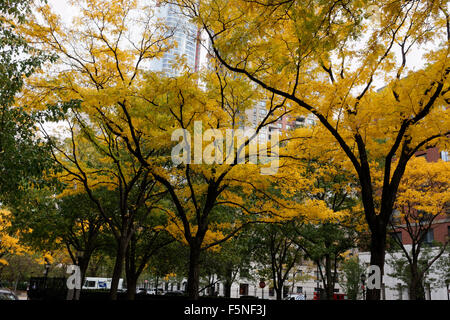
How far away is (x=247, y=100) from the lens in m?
12.1

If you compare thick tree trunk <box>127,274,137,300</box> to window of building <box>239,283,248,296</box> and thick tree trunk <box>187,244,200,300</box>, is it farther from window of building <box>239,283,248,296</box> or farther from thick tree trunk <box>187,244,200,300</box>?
window of building <box>239,283,248,296</box>

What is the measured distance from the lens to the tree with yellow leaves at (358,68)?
7.36 metres

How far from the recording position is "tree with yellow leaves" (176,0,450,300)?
7.36 m

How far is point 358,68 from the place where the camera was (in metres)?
9.66

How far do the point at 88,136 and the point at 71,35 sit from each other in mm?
3603

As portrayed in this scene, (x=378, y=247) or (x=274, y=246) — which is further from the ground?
(x=274, y=246)

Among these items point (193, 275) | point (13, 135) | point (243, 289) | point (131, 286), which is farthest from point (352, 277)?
point (13, 135)

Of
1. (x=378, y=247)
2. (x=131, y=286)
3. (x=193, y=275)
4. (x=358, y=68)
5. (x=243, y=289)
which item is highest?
(x=358, y=68)

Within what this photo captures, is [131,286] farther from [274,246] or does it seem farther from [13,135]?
[13,135]

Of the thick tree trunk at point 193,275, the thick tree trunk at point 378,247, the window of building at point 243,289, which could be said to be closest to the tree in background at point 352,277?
the window of building at point 243,289

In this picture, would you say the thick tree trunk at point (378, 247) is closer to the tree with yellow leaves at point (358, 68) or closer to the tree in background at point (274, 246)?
the tree with yellow leaves at point (358, 68)

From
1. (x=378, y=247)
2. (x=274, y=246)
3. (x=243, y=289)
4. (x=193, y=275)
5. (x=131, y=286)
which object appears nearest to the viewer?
(x=378, y=247)

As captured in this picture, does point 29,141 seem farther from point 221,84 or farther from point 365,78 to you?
point 365,78

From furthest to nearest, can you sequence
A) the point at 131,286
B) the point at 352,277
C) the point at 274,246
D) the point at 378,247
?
the point at 352,277, the point at 274,246, the point at 131,286, the point at 378,247
